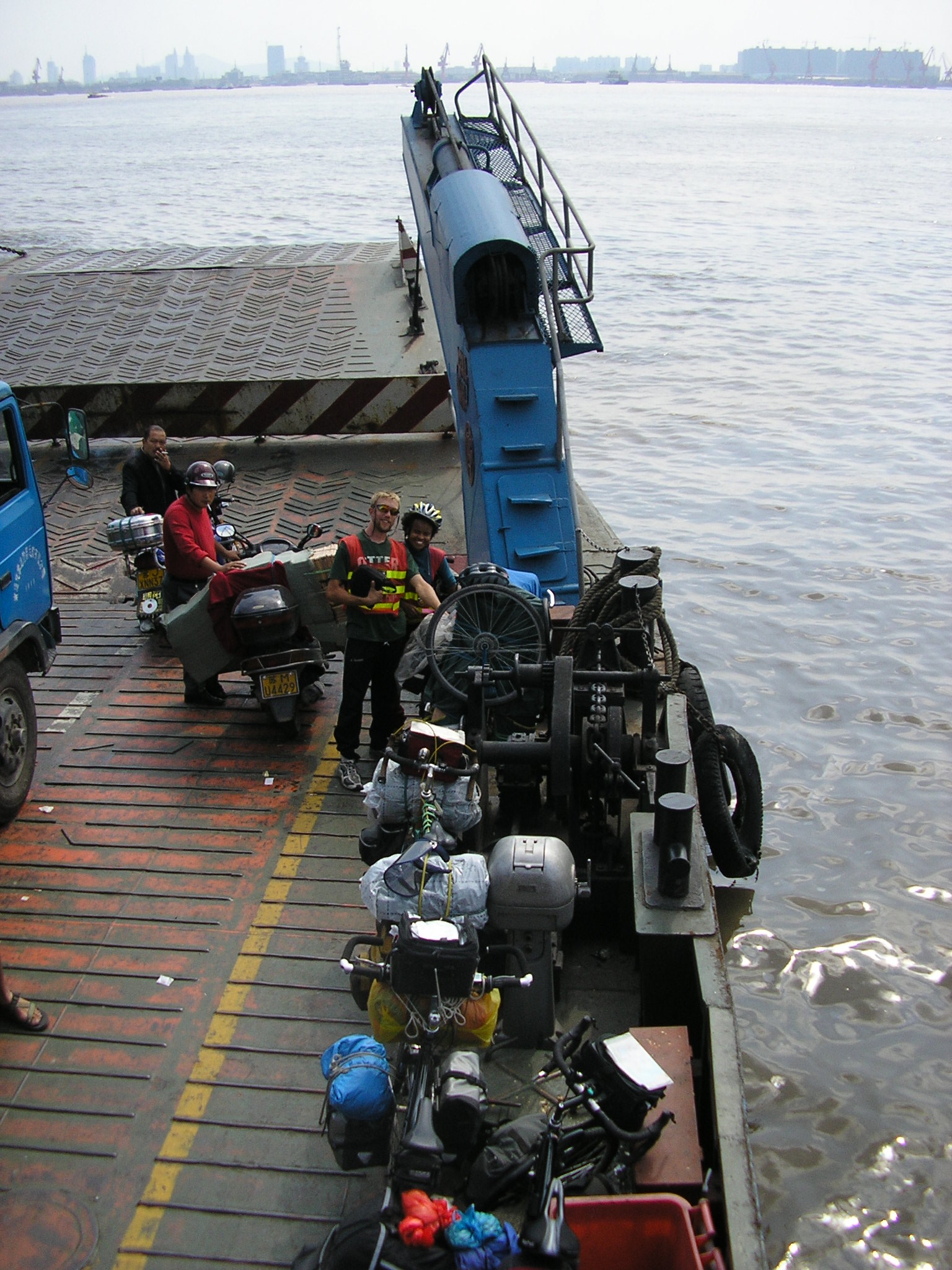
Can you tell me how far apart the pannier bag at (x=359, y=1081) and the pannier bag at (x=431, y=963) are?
283 mm

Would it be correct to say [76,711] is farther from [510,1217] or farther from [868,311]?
[868,311]

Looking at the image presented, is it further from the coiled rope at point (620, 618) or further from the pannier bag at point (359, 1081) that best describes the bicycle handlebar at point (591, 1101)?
the coiled rope at point (620, 618)

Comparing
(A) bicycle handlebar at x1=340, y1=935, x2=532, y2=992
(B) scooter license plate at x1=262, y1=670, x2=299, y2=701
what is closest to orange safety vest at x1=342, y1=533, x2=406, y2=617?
(B) scooter license plate at x1=262, y1=670, x2=299, y2=701

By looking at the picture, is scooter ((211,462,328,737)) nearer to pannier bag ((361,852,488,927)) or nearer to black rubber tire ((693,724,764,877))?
black rubber tire ((693,724,764,877))

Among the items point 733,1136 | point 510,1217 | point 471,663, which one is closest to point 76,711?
point 471,663

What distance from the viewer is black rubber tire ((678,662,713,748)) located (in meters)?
7.36

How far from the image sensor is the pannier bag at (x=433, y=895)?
4473 millimetres

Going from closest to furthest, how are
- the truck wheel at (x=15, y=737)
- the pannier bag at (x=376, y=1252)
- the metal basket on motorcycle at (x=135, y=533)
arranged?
1. the pannier bag at (x=376, y=1252)
2. the truck wheel at (x=15, y=737)
3. the metal basket on motorcycle at (x=135, y=533)

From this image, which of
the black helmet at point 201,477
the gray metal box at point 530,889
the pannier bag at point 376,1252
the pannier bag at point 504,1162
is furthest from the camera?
the black helmet at point 201,477

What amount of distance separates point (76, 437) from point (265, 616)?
1903mm

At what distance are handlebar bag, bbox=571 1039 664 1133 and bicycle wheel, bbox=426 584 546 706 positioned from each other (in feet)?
7.82

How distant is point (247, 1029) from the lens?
17.4 ft

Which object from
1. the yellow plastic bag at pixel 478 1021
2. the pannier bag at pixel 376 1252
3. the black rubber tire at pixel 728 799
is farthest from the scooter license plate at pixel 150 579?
the pannier bag at pixel 376 1252

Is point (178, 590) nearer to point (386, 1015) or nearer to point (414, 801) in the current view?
point (414, 801)
